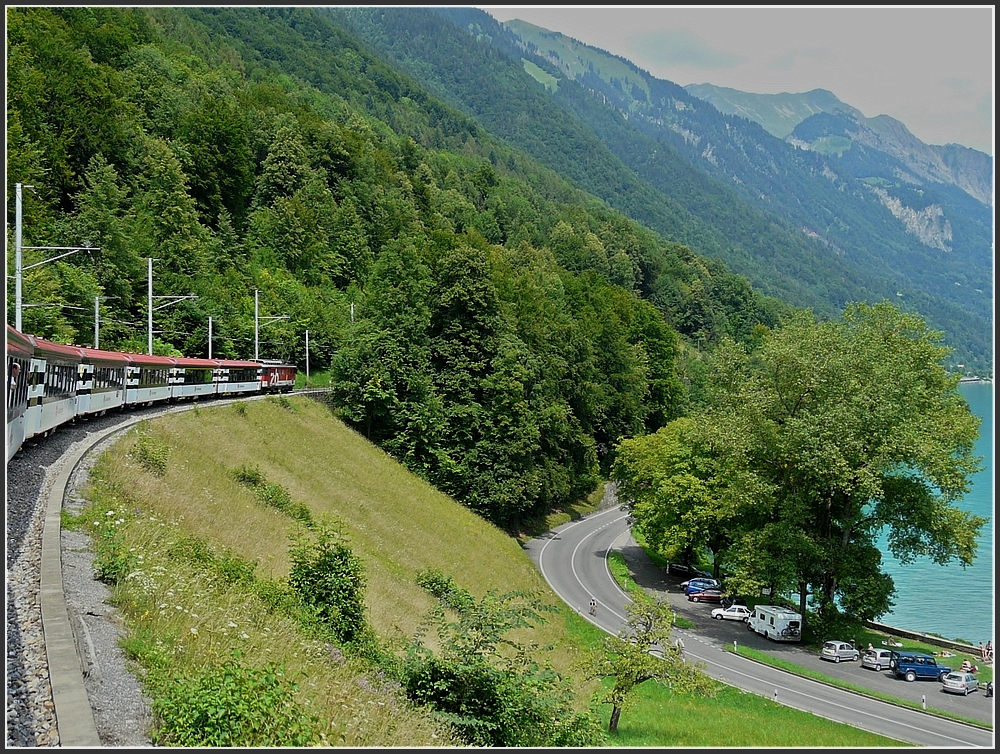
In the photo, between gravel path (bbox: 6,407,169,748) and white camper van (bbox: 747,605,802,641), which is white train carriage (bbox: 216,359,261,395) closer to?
white camper van (bbox: 747,605,802,641)

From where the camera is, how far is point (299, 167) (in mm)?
89812

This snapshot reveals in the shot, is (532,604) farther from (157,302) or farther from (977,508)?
(977,508)

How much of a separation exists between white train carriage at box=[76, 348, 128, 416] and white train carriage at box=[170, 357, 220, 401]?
6563 mm

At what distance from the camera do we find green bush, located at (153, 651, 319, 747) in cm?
764

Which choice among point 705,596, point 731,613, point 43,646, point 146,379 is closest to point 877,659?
point 731,613

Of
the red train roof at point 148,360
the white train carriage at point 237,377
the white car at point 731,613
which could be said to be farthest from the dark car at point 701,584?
the red train roof at point 148,360

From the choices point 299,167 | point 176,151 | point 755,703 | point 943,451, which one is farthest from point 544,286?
point 755,703

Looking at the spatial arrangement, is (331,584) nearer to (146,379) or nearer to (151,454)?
(151,454)

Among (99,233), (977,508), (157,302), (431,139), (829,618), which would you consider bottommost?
(977,508)

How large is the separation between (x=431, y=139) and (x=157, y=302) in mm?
135119

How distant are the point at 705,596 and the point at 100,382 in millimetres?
31393

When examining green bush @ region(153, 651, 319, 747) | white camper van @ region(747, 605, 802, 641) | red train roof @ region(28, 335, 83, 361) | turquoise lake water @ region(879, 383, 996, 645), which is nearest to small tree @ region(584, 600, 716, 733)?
green bush @ region(153, 651, 319, 747)

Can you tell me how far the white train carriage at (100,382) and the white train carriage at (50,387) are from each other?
2.37 feet

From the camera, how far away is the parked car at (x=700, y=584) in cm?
4466
